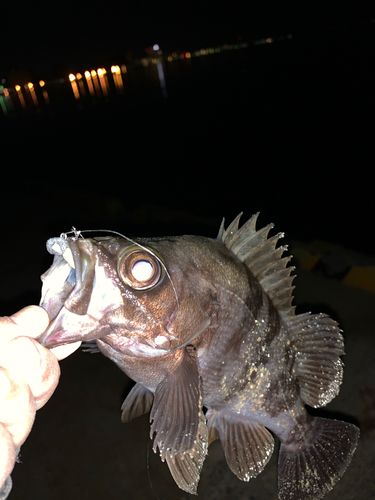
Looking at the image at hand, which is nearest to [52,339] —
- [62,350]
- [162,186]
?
[62,350]

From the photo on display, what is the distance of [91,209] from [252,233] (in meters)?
6.66

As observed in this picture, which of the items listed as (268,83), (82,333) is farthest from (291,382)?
(268,83)

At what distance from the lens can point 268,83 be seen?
24.6 m

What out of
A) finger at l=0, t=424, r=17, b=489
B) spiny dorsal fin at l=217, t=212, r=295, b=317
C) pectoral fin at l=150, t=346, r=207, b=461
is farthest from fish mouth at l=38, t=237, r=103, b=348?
spiny dorsal fin at l=217, t=212, r=295, b=317

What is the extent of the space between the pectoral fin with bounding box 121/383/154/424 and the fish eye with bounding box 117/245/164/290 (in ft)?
3.89

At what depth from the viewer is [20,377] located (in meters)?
0.99

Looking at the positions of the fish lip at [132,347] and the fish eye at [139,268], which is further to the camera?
the fish lip at [132,347]

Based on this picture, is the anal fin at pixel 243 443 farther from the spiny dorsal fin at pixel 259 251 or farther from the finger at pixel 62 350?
the finger at pixel 62 350

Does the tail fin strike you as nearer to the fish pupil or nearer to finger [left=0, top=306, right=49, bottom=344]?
the fish pupil

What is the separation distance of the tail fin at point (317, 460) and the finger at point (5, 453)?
1956 mm

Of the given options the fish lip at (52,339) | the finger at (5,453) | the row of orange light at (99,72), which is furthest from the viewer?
the row of orange light at (99,72)

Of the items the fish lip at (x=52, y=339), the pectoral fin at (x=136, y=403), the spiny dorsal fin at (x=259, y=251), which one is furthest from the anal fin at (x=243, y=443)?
the fish lip at (x=52, y=339)

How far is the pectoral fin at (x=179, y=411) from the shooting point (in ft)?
4.87

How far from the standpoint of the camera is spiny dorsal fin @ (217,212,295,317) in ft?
6.40
